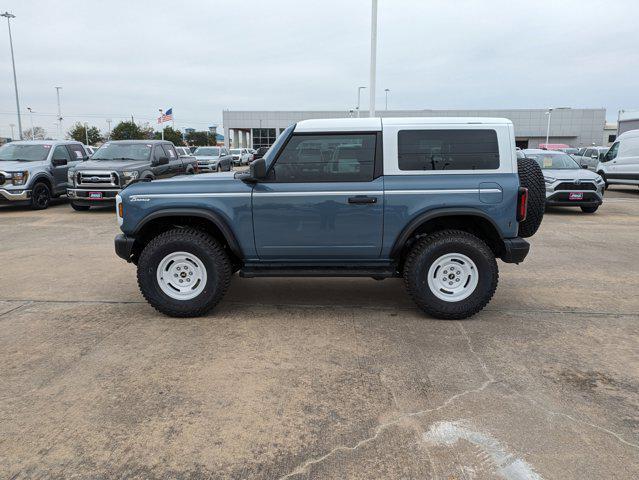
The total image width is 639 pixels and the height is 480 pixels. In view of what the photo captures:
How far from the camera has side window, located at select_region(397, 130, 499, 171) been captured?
461 centimetres

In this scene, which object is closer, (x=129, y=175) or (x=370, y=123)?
(x=370, y=123)

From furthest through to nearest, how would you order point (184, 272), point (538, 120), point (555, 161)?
point (538, 120) → point (555, 161) → point (184, 272)

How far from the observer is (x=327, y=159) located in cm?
470

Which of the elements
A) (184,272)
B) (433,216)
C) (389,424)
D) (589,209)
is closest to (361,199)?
(433,216)

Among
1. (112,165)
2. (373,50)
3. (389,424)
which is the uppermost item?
(373,50)

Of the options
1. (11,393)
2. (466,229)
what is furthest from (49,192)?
(466,229)

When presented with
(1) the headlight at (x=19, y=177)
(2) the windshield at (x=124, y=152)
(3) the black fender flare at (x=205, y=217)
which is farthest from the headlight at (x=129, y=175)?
(3) the black fender flare at (x=205, y=217)

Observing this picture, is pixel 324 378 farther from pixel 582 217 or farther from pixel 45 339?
pixel 582 217

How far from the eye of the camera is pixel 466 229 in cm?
490

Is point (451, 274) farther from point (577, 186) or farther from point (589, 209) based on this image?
point (589, 209)

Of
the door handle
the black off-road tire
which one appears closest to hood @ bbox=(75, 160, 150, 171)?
the door handle

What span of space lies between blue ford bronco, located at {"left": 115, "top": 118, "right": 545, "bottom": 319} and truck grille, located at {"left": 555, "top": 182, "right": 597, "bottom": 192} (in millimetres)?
8235

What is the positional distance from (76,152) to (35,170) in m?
2.09

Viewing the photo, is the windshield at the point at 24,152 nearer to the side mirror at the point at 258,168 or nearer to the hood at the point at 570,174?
the side mirror at the point at 258,168
